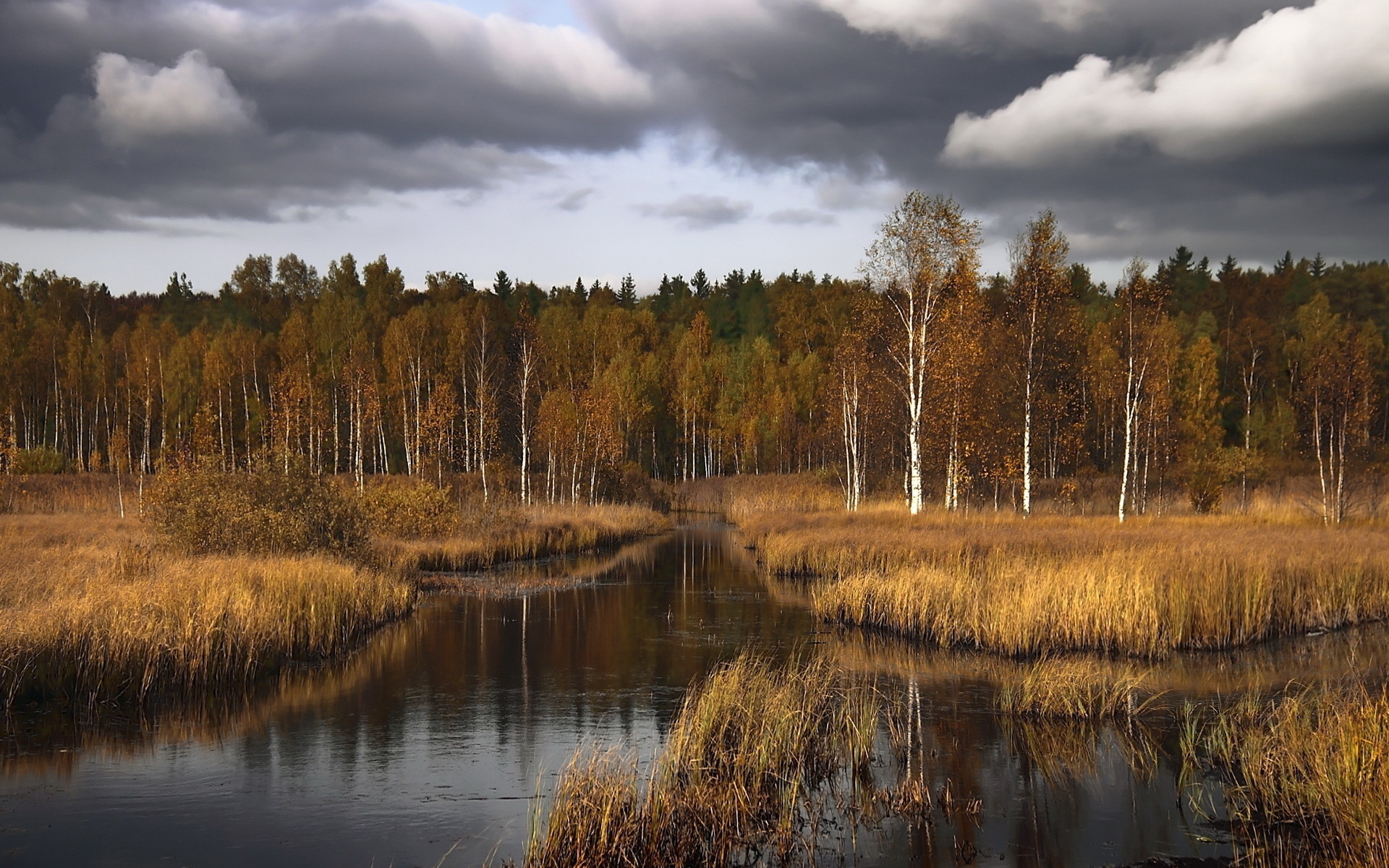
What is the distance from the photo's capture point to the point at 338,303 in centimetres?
7681

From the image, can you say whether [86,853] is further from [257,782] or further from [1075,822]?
[1075,822]

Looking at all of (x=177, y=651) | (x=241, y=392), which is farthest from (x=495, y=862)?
(x=241, y=392)

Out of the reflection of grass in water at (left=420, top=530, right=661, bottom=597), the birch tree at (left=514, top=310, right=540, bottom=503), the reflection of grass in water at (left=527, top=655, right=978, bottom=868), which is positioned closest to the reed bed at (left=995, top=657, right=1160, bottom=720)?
the reflection of grass in water at (left=527, top=655, right=978, bottom=868)

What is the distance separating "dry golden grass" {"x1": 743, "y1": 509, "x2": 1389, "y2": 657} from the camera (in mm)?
17047

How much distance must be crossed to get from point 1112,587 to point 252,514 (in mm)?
18122

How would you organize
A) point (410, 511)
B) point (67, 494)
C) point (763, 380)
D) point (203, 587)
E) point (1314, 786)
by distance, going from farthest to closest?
point (763, 380), point (67, 494), point (410, 511), point (203, 587), point (1314, 786)

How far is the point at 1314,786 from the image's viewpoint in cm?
884

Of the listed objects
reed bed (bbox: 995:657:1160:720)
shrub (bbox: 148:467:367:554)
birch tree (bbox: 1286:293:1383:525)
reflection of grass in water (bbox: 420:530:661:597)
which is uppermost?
birch tree (bbox: 1286:293:1383:525)

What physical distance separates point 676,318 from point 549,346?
29.4m

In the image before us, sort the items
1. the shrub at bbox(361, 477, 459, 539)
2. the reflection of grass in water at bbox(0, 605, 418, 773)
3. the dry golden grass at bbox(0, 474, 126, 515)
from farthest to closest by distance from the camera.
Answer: the dry golden grass at bbox(0, 474, 126, 515)
the shrub at bbox(361, 477, 459, 539)
the reflection of grass in water at bbox(0, 605, 418, 773)

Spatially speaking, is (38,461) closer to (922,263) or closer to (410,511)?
(410,511)

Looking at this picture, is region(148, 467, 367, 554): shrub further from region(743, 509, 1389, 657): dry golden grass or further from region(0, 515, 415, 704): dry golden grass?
region(743, 509, 1389, 657): dry golden grass

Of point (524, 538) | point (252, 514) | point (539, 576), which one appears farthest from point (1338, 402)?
point (252, 514)

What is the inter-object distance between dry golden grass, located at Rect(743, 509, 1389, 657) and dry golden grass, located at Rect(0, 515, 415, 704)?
10.2 meters
